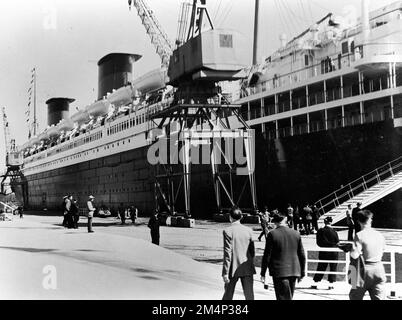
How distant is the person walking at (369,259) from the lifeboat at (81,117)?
45.8m

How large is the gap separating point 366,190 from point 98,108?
107 ft

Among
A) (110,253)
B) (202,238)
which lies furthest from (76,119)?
(110,253)

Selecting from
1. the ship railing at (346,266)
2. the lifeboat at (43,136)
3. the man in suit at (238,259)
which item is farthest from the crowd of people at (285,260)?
the lifeboat at (43,136)

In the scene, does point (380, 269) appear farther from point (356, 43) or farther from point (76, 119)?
point (76, 119)

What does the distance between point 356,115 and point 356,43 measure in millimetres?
3626

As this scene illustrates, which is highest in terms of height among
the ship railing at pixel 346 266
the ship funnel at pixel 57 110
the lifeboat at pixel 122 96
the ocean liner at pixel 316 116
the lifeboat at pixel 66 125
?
the ship funnel at pixel 57 110

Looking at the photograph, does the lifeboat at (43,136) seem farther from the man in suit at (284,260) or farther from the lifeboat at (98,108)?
the man in suit at (284,260)

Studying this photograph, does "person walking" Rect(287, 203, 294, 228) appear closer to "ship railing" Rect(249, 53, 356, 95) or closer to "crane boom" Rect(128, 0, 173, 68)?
"ship railing" Rect(249, 53, 356, 95)

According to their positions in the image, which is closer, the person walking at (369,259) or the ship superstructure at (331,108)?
the person walking at (369,259)

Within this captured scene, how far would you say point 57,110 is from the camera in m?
64.8

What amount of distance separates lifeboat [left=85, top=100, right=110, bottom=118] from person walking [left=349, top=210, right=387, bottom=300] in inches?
1598

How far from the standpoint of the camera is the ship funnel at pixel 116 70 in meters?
47.0

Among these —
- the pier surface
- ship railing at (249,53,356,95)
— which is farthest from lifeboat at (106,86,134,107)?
the pier surface

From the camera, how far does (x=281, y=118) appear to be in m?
25.1
